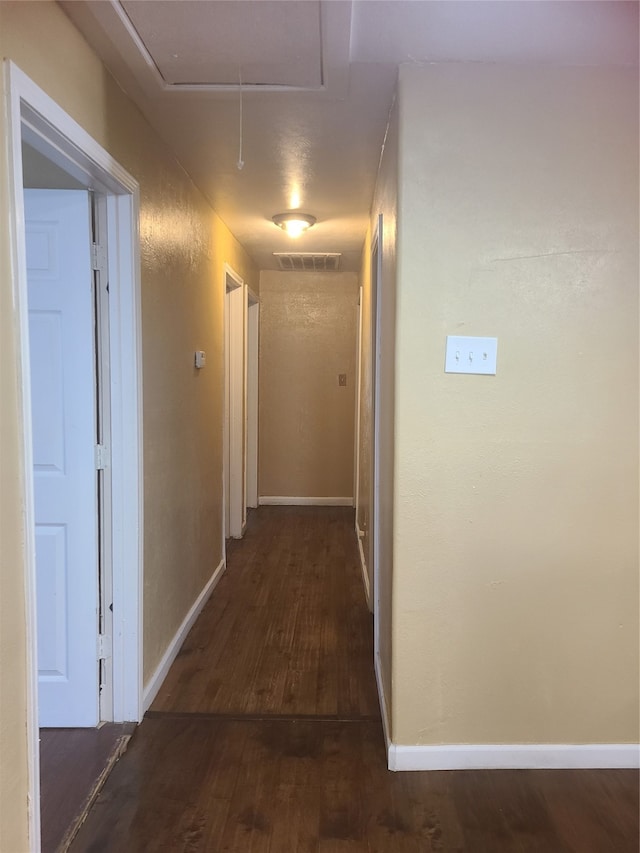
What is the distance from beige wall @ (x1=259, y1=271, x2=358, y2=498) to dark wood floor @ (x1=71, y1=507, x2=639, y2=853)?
3004 millimetres

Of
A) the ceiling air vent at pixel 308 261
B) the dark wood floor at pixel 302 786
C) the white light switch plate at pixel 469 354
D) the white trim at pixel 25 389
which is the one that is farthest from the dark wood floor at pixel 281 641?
the ceiling air vent at pixel 308 261

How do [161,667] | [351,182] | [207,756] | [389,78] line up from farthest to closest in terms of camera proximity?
[351,182] < [161,667] < [207,756] < [389,78]

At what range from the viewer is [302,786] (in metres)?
1.85

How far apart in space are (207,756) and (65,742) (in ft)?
1.71

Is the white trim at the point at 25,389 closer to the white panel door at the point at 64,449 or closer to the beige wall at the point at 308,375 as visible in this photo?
the white panel door at the point at 64,449

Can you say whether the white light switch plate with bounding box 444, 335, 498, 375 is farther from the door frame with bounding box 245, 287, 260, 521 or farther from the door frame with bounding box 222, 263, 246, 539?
the door frame with bounding box 245, 287, 260, 521

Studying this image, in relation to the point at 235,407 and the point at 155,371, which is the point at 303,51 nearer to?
the point at 155,371

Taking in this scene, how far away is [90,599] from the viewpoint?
2090 millimetres

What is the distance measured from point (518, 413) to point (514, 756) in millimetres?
1161

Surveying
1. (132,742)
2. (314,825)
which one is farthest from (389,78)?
(132,742)

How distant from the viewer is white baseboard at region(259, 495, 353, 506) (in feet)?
18.8

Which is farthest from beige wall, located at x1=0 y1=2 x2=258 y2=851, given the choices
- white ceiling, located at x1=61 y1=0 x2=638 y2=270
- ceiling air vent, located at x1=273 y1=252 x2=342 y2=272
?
ceiling air vent, located at x1=273 y1=252 x2=342 y2=272

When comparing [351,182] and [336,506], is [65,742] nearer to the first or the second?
[351,182]

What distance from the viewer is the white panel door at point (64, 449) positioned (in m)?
1.98
